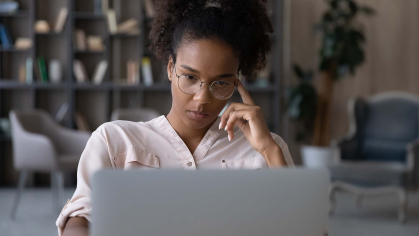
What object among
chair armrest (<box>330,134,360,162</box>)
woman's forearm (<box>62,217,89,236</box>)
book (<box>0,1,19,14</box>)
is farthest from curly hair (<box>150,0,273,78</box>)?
book (<box>0,1,19,14</box>)

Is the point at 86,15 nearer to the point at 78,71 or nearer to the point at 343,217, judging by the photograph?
the point at 78,71

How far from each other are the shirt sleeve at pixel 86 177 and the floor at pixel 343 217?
7.61 ft

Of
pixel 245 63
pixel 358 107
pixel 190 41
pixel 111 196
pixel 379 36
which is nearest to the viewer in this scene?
pixel 111 196

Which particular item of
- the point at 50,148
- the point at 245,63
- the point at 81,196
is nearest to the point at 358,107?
the point at 50,148

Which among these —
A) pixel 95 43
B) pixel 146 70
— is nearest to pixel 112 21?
pixel 95 43

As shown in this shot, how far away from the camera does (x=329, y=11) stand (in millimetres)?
4777

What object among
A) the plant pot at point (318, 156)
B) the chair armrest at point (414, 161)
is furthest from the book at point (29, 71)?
the chair armrest at point (414, 161)

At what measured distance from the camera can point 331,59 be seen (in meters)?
4.74

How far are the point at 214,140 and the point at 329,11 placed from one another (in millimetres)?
3899

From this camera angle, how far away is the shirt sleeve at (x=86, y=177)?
1012 millimetres

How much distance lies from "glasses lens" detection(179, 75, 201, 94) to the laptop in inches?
23.3

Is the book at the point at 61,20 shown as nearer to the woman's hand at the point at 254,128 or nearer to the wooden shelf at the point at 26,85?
the wooden shelf at the point at 26,85

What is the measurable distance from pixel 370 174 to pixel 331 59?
1.43 metres

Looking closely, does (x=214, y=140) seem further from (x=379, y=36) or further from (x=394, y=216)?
(x=379, y=36)
